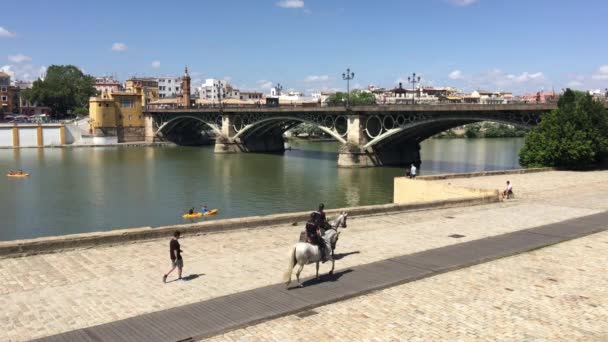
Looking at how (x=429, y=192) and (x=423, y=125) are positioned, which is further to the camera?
(x=423, y=125)

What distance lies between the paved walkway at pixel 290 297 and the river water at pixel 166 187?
21.4 meters

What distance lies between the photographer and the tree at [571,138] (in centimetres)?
3922

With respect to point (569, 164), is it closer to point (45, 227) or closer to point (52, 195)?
point (45, 227)

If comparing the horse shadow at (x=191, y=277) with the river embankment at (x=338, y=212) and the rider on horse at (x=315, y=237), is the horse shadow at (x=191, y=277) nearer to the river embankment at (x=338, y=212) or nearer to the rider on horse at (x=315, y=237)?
the rider on horse at (x=315, y=237)

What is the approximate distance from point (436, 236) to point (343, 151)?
47.8 m

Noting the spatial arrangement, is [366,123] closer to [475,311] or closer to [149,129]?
[475,311]

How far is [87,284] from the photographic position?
40.9 ft

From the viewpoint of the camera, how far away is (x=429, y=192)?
29.4 meters

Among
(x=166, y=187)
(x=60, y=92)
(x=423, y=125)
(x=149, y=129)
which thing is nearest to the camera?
(x=166, y=187)

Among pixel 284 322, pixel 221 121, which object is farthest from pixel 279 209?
pixel 221 121

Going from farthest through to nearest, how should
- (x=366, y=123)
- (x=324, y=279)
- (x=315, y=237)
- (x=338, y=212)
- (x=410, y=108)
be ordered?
1. (x=366, y=123)
2. (x=410, y=108)
3. (x=338, y=212)
4. (x=324, y=279)
5. (x=315, y=237)

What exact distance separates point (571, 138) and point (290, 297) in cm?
3404

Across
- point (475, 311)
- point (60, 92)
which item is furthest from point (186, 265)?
point (60, 92)

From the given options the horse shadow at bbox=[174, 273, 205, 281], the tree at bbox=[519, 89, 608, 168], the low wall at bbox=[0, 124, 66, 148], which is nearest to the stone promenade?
the horse shadow at bbox=[174, 273, 205, 281]
